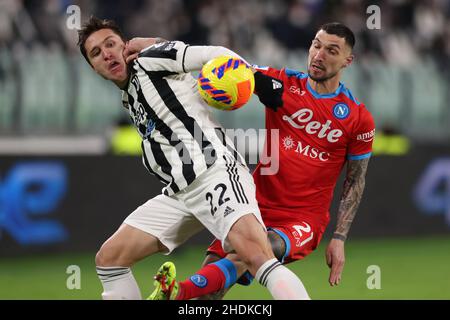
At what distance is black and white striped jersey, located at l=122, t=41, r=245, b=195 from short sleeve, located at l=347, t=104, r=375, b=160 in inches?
34.1

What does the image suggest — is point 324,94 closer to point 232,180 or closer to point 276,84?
point 276,84

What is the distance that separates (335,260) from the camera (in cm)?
611

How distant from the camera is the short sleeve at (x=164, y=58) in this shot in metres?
5.70

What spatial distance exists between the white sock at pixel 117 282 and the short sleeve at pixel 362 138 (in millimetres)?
1680

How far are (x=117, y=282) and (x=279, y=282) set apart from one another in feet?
4.29

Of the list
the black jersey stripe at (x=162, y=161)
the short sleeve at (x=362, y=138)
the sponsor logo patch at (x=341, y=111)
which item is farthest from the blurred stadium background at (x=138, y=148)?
the black jersey stripe at (x=162, y=161)

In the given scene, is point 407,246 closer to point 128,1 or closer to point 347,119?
point 128,1

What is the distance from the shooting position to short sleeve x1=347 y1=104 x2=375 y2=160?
20.5 ft

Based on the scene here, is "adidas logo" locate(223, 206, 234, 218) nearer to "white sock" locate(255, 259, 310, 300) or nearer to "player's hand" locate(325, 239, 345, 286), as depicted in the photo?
"white sock" locate(255, 259, 310, 300)

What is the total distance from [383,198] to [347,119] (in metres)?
→ 6.23

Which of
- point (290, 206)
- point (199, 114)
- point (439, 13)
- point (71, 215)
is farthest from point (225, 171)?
point (439, 13)

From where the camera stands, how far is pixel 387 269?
10.1 m

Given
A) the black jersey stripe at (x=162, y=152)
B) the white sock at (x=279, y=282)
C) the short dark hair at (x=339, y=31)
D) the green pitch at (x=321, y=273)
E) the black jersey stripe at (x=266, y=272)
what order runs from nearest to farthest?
the white sock at (x=279, y=282) → the black jersey stripe at (x=266, y=272) → the black jersey stripe at (x=162, y=152) → the short dark hair at (x=339, y=31) → the green pitch at (x=321, y=273)

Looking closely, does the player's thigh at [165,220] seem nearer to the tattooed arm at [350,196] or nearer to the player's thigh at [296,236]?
the player's thigh at [296,236]
